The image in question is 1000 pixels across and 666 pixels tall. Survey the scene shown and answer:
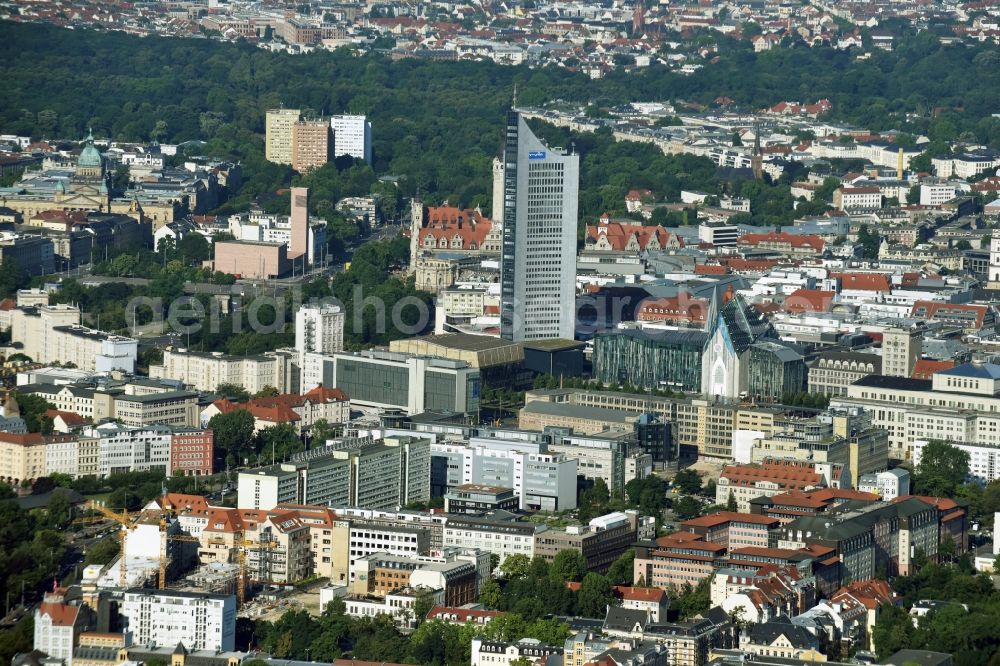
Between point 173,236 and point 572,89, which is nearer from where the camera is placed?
point 173,236

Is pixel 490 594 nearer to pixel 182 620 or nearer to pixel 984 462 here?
pixel 182 620

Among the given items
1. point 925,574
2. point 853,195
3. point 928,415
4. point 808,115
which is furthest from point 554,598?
point 808,115

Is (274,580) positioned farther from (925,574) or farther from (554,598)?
(925,574)

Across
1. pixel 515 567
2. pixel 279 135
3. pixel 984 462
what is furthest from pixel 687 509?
pixel 279 135

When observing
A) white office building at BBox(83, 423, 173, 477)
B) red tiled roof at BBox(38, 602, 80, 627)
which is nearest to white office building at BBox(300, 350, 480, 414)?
white office building at BBox(83, 423, 173, 477)

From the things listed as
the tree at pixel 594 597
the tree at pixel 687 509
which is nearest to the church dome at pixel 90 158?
the tree at pixel 687 509

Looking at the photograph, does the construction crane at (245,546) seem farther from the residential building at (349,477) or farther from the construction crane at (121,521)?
the residential building at (349,477)

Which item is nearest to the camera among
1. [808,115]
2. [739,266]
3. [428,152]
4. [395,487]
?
[395,487]
